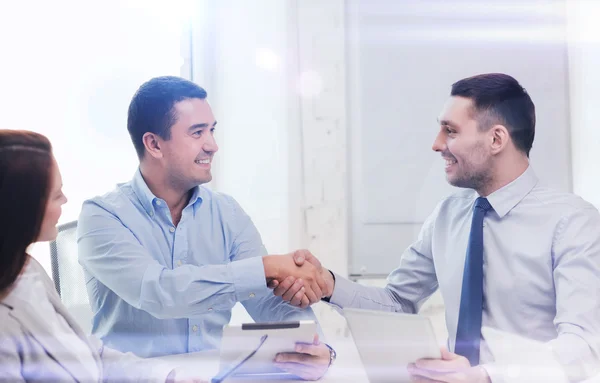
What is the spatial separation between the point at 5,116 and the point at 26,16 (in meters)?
0.20

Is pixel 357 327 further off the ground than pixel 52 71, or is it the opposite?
pixel 52 71

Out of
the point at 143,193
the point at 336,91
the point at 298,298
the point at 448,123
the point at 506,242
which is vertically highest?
the point at 336,91

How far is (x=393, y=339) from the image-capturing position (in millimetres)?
820

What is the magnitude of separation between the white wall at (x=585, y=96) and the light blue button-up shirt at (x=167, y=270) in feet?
2.25

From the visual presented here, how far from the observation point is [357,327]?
87 centimetres

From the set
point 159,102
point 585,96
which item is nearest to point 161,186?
point 159,102

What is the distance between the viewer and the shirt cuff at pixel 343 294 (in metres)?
1.22

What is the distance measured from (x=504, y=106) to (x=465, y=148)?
11 centimetres

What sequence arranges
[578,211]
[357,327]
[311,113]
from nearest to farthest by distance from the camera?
[357,327] < [578,211] < [311,113]

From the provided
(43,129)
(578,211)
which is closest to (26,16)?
(43,129)

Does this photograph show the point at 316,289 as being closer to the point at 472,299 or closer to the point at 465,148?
the point at 472,299

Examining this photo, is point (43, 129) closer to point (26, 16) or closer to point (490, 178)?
point (26, 16)

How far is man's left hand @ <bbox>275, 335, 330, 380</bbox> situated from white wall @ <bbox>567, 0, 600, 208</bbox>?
0.69m

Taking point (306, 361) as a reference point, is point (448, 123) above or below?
above
